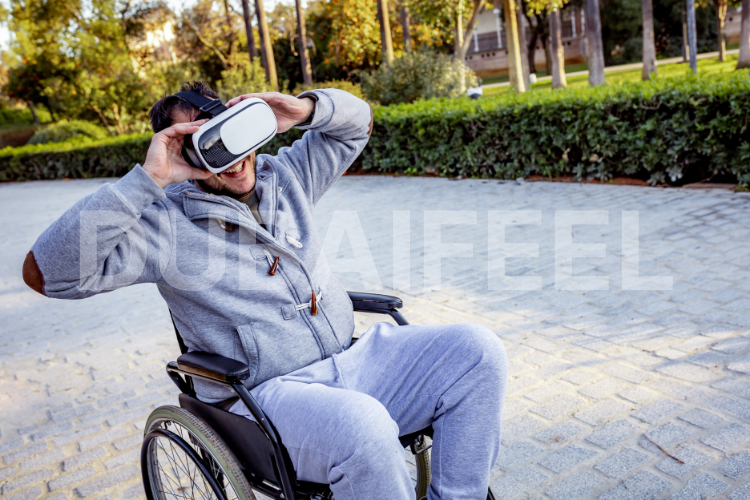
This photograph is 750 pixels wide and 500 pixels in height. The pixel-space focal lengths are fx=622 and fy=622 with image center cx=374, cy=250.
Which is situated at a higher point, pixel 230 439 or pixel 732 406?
pixel 230 439

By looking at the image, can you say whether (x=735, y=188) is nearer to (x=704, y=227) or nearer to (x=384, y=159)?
(x=704, y=227)

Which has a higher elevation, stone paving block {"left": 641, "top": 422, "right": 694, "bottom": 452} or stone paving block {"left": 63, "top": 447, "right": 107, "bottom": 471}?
stone paving block {"left": 641, "top": 422, "right": 694, "bottom": 452}

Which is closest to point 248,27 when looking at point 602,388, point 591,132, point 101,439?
point 591,132

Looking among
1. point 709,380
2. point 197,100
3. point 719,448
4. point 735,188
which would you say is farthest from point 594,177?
point 197,100

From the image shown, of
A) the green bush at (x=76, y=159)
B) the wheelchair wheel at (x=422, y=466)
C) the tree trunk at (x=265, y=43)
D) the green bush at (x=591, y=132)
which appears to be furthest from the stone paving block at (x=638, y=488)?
the tree trunk at (x=265, y=43)

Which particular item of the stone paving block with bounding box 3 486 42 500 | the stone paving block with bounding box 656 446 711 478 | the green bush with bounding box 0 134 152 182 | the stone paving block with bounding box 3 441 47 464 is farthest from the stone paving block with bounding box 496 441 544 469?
the green bush with bounding box 0 134 152 182

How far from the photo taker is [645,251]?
518 centimetres

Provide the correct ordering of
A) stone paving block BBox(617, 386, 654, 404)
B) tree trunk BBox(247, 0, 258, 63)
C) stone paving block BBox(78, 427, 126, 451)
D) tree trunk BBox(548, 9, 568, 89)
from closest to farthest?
stone paving block BBox(617, 386, 654, 404) → stone paving block BBox(78, 427, 126, 451) → tree trunk BBox(247, 0, 258, 63) → tree trunk BBox(548, 9, 568, 89)

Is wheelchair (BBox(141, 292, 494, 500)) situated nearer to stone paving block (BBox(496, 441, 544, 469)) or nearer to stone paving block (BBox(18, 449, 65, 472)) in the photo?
stone paving block (BBox(496, 441, 544, 469))

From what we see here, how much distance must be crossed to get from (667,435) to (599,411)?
0.34 meters

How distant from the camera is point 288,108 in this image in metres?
2.29

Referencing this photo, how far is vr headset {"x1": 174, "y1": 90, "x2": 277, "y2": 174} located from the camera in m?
1.91

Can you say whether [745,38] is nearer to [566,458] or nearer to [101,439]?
[566,458]

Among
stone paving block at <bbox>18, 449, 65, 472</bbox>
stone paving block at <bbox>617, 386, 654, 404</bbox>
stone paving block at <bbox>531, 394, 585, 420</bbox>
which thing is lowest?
stone paving block at <bbox>18, 449, 65, 472</bbox>
